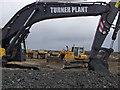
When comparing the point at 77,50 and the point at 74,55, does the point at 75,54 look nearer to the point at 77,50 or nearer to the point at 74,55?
the point at 74,55

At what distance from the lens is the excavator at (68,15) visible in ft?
20.1

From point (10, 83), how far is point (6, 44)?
149 inches

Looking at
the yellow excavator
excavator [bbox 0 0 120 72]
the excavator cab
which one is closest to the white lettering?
excavator [bbox 0 0 120 72]

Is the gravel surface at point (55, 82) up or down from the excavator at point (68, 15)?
down

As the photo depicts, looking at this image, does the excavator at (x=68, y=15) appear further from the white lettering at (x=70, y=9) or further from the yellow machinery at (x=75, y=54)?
the yellow machinery at (x=75, y=54)

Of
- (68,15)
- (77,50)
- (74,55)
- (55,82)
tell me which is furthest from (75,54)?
(55,82)

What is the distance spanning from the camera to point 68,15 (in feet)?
21.8

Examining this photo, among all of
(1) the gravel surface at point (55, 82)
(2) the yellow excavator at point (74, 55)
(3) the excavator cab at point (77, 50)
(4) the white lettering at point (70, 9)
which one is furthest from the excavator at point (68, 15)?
(3) the excavator cab at point (77, 50)

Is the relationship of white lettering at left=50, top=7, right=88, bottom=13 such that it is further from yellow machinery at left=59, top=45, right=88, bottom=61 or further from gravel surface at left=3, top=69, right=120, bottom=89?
yellow machinery at left=59, top=45, right=88, bottom=61

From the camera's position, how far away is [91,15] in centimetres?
668

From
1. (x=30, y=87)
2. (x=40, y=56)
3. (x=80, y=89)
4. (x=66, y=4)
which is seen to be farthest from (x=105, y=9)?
(x=40, y=56)

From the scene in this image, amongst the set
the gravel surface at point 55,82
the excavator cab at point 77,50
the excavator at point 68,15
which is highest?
the excavator at point 68,15

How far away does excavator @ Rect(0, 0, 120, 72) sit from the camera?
6137 millimetres

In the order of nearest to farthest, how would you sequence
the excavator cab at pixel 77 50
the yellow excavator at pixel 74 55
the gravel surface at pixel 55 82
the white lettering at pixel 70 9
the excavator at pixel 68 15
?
the gravel surface at pixel 55 82 < the excavator at pixel 68 15 < the white lettering at pixel 70 9 < the yellow excavator at pixel 74 55 < the excavator cab at pixel 77 50
